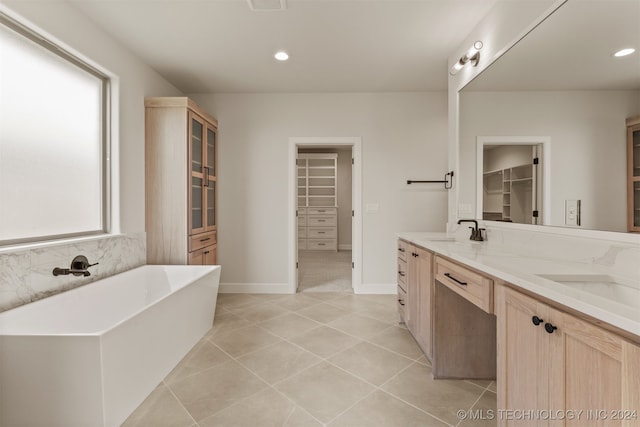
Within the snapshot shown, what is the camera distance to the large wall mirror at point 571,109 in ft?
3.85

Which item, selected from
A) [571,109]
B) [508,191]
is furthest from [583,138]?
[508,191]

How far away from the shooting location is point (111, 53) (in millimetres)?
2377

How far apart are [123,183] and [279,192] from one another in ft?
5.60

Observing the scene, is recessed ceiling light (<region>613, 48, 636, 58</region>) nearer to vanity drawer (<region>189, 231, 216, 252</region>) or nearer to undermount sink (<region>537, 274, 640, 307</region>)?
undermount sink (<region>537, 274, 640, 307</region>)

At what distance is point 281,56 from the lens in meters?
2.72

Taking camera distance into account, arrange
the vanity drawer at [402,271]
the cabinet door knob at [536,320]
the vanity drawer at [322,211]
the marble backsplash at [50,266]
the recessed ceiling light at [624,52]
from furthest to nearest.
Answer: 1. the vanity drawer at [322,211]
2. the vanity drawer at [402,271]
3. the marble backsplash at [50,266]
4. the recessed ceiling light at [624,52]
5. the cabinet door knob at [536,320]

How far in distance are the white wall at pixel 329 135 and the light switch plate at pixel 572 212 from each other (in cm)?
219

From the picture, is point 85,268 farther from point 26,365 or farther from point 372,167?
point 372,167

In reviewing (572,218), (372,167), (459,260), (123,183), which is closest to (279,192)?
(372,167)

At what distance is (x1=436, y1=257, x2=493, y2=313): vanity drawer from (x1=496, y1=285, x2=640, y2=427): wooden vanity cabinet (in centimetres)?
6

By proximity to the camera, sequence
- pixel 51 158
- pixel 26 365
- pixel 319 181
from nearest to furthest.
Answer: pixel 26 365, pixel 51 158, pixel 319 181

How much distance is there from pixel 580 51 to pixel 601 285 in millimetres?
1145

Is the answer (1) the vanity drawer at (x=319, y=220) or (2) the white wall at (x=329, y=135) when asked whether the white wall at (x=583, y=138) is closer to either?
(2) the white wall at (x=329, y=135)

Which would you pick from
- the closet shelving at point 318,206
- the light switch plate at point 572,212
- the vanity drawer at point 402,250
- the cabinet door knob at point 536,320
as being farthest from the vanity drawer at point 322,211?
the cabinet door knob at point 536,320
